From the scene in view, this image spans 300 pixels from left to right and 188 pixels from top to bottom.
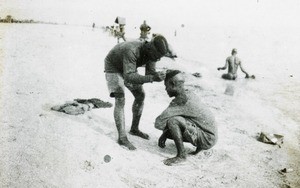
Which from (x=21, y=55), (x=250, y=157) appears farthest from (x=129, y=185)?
(x=21, y=55)

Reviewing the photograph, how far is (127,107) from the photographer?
292 inches

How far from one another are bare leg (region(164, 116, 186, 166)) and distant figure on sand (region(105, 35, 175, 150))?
0.68m

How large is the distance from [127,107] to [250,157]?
310 cm

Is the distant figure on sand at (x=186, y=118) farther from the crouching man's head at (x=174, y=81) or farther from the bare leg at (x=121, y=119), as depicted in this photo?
the bare leg at (x=121, y=119)

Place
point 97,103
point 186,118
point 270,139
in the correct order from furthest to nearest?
1. point 97,103
2. point 270,139
3. point 186,118

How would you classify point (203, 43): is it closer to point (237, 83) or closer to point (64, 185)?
point (237, 83)

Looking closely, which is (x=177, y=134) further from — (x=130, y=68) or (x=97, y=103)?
(x=97, y=103)

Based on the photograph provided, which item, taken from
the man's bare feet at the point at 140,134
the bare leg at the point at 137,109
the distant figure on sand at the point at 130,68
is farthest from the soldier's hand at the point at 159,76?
the man's bare feet at the point at 140,134

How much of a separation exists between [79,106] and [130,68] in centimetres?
219

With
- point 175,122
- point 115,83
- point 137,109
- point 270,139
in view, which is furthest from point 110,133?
point 270,139

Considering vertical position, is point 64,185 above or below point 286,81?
above

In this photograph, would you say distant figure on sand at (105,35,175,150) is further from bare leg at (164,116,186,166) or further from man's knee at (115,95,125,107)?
bare leg at (164,116,186,166)

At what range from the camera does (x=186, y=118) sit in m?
4.89

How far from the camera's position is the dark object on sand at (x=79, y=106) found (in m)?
6.12
